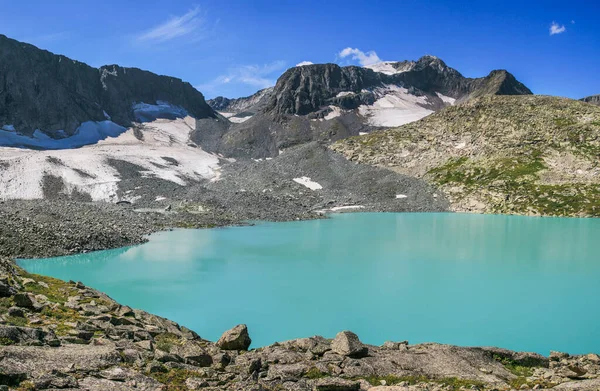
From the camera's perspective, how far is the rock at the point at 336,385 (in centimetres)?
1002

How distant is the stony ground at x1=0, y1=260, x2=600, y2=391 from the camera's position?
9.12 meters

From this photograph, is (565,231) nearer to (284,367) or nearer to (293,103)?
(284,367)

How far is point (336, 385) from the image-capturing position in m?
10.1

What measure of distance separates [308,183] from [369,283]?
63.6 meters

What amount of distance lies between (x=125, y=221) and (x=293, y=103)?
145225 mm

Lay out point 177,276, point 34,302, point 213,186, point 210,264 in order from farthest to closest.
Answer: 1. point 213,186
2. point 210,264
3. point 177,276
4. point 34,302

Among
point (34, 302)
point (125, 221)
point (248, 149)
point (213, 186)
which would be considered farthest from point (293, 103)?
point (34, 302)

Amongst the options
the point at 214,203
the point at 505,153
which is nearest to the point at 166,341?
the point at 214,203

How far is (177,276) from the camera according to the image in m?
30.1

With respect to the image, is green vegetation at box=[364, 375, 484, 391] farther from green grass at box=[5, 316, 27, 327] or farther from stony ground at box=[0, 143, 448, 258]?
stony ground at box=[0, 143, 448, 258]

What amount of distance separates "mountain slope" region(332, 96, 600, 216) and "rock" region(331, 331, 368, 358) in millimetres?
69370

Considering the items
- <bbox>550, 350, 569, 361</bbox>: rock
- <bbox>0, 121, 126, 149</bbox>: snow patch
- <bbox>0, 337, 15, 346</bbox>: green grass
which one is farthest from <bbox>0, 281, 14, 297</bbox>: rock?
<bbox>0, 121, 126, 149</bbox>: snow patch

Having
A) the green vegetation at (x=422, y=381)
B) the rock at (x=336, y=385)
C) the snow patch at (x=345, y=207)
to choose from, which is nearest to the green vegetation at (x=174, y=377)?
the rock at (x=336, y=385)

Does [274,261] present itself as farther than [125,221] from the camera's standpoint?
No
